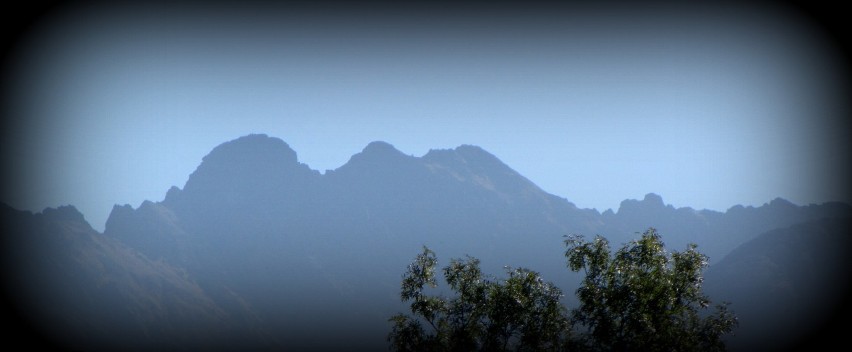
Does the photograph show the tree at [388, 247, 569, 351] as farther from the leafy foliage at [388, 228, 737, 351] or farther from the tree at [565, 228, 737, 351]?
the tree at [565, 228, 737, 351]

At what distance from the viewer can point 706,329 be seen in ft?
109

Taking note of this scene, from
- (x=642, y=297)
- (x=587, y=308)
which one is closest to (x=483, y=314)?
(x=587, y=308)

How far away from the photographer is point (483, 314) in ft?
117

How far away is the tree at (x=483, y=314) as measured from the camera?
34781 millimetres

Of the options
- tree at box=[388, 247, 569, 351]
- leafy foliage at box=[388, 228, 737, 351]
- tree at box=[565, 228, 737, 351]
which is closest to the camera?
tree at box=[565, 228, 737, 351]

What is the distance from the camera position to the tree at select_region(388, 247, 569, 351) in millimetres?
34781

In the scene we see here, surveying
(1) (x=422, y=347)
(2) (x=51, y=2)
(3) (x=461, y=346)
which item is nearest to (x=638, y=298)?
(3) (x=461, y=346)

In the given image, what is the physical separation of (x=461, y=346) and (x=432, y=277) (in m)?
4.96

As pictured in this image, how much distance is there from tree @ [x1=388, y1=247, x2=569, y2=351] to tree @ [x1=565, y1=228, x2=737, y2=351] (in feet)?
8.20

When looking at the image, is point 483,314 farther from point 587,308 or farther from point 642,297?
point 642,297

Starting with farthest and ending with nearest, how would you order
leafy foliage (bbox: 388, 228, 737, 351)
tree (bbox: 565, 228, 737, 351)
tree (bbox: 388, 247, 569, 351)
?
tree (bbox: 388, 247, 569, 351)
leafy foliage (bbox: 388, 228, 737, 351)
tree (bbox: 565, 228, 737, 351)

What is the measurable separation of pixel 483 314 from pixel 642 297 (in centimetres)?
991

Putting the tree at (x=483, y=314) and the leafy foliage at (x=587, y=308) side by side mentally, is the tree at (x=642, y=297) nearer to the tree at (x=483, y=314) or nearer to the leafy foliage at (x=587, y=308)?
the leafy foliage at (x=587, y=308)

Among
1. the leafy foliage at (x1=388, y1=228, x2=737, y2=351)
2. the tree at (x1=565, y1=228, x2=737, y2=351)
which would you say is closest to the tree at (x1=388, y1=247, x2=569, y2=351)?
the leafy foliage at (x1=388, y1=228, x2=737, y2=351)
